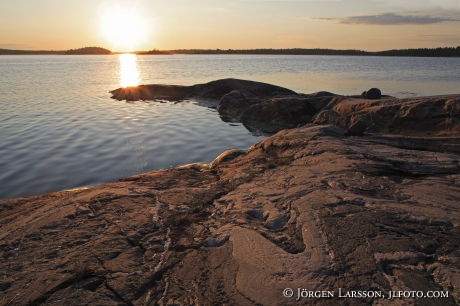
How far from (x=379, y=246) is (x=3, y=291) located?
5118mm

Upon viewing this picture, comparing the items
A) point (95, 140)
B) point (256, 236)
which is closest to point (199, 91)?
point (95, 140)

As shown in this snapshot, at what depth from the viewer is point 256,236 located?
563 cm

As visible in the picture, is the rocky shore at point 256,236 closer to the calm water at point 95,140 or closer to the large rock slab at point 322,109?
the calm water at point 95,140

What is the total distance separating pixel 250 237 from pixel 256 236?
100mm

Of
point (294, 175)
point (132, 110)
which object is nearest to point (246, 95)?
point (132, 110)

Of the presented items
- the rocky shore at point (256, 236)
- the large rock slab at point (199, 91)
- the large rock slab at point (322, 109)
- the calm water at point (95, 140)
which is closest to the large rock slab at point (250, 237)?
the rocky shore at point (256, 236)

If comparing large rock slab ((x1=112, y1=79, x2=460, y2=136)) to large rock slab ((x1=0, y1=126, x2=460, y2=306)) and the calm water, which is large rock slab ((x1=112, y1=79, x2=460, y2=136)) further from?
large rock slab ((x1=0, y1=126, x2=460, y2=306))

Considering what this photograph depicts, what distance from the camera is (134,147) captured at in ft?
49.9

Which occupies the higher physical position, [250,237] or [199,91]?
[250,237]

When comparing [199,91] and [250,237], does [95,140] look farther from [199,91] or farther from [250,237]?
A: [199,91]

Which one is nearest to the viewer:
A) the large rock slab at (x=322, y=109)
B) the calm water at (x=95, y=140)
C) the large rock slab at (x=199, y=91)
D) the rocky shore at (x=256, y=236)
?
the rocky shore at (x=256, y=236)

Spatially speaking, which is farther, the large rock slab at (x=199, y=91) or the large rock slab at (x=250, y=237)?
the large rock slab at (x=199, y=91)

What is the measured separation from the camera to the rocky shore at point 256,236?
14.2 feet

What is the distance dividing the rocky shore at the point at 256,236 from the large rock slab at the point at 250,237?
0.02m
